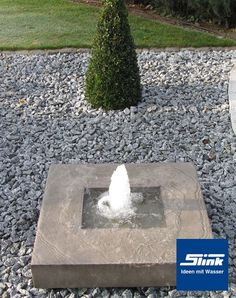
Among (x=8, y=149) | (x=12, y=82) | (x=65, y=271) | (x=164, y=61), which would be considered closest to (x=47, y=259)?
(x=65, y=271)

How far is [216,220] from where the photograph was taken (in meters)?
4.20

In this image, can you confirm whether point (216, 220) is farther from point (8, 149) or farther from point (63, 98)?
point (63, 98)

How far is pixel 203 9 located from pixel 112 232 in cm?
712

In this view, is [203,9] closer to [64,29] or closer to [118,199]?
[64,29]

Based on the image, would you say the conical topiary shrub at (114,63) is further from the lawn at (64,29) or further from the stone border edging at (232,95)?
the lawn at (64,29)

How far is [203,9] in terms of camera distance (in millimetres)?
9727

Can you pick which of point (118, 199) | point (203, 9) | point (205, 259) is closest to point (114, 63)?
point (118, 199)

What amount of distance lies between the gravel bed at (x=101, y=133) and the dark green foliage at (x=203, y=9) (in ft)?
5.52

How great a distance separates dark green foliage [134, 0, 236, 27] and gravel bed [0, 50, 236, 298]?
1681mm

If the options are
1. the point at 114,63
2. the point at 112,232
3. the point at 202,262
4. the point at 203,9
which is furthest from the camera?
the point at 203,9

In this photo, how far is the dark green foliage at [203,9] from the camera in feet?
30.5

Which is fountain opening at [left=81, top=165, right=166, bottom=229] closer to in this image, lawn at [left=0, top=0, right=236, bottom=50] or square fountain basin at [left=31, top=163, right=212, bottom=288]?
square fountain basin at [left=31, top=163, right=212, bottom=288]

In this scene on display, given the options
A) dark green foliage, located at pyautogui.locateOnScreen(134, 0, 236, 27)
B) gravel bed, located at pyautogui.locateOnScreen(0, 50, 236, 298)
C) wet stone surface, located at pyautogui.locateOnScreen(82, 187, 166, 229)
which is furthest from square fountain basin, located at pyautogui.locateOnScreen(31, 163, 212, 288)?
dark green foliage, located at pyautogui.locateOnScreen(134, 0, 236, 27)

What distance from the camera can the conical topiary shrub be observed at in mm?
5797
